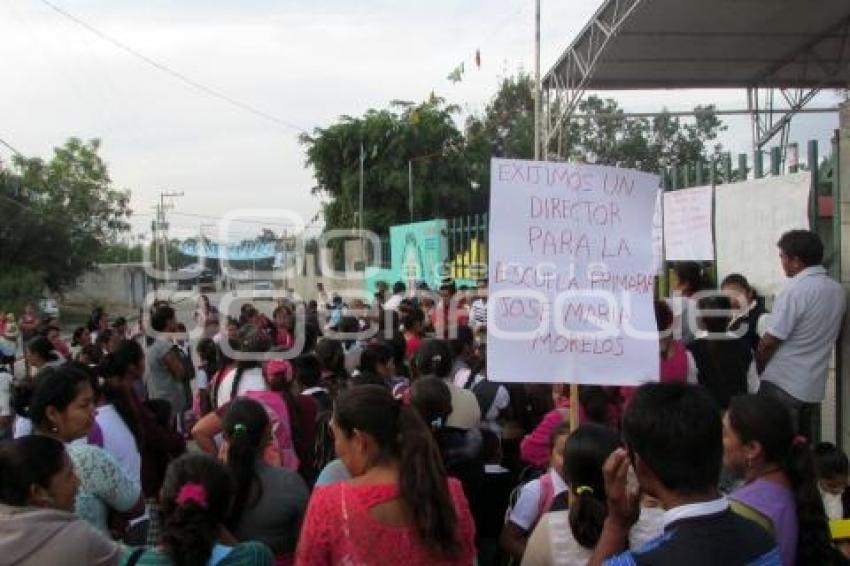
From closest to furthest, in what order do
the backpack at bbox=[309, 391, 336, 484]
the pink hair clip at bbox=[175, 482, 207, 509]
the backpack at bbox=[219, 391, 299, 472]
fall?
the pink hair clip at bbox=[175, 482, 207, 509] < the backpack at bbox=[219, 391, 299, 472] < the backpack at bbox=[309, 391, 336, 484]

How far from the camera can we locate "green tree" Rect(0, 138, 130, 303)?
1517 inches

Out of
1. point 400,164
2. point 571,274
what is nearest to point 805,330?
point 571,274

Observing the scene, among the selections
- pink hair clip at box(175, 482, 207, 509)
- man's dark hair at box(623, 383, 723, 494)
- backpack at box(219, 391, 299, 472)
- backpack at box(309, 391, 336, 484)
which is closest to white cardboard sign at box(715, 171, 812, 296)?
backpack at box(309, 391, 336, 484)

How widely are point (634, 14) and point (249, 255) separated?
1726 inches

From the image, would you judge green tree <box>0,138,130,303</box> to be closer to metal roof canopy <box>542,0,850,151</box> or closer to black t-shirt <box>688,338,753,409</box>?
metal roof canopy <box>542,0,850,151</box>

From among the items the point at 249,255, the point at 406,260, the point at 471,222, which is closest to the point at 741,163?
the point at 471,222

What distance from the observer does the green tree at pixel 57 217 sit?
38531 mm

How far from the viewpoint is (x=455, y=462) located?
13.6ft

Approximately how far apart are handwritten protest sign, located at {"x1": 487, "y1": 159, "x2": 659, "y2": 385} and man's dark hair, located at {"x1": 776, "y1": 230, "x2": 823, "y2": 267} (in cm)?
172

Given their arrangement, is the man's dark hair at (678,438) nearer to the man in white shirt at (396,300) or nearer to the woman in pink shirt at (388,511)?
the woman in pink shirt at (388,511)

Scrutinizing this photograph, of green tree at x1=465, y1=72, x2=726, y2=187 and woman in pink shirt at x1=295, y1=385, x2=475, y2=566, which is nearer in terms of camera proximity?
woman in pink shirt at x1=295, y1=385, x2=475, y2=566

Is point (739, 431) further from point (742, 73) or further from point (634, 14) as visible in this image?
point (742, 73)

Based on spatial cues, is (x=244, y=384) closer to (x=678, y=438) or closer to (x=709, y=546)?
(x=678, y=438)

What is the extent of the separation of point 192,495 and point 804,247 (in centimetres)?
386
